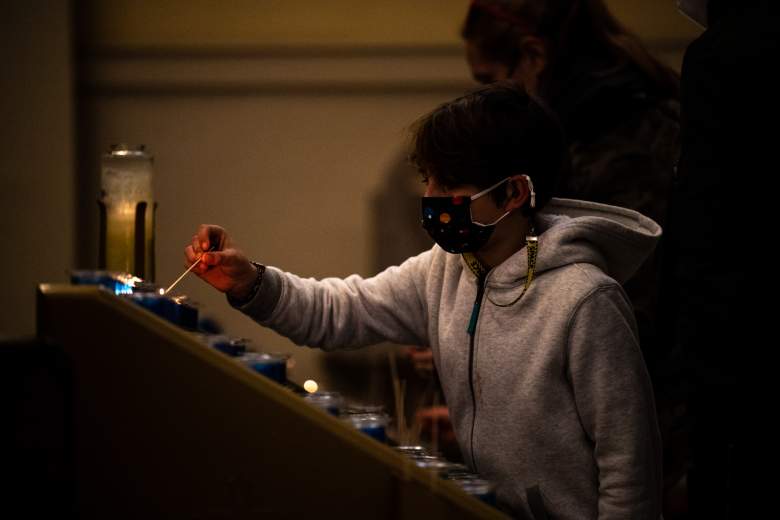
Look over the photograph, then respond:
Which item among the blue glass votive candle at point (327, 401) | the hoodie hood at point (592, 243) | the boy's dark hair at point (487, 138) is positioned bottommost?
the blue glass votive candle at point (327, 401)

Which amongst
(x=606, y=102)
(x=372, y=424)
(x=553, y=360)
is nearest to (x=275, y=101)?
(x=606, y=102)

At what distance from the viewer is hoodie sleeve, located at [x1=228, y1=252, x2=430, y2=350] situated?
2002mm

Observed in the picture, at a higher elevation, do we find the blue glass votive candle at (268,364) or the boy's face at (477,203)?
the boy's face at (477,203)

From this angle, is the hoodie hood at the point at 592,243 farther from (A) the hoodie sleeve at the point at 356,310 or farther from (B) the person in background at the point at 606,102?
(B) the person in background at the point at 606,102

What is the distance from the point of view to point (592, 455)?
67.9 inches

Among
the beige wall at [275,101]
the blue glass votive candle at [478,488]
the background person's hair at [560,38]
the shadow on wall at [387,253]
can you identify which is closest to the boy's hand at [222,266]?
the blue glass votive candle at [478,488]

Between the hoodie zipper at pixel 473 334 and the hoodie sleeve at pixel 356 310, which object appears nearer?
the hoodie zipper at pixel 473 334

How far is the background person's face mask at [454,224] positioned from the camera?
1.84 meters

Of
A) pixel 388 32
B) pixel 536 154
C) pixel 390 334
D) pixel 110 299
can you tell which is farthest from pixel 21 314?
pixel 110 299

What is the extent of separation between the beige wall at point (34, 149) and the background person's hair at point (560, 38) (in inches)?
100

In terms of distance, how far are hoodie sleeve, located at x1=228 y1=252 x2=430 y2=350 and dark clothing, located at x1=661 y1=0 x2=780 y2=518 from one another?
0.55 m

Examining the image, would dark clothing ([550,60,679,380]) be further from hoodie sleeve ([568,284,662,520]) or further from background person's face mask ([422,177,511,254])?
hoodie sleeve ([568,284,662,520])

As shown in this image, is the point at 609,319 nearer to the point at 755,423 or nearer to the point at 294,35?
the point at 755,423

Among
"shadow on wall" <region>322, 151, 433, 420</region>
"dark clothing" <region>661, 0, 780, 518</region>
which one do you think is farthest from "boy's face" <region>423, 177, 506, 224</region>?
"shadow on wall" <region>322, 151, 433, 420</region>
